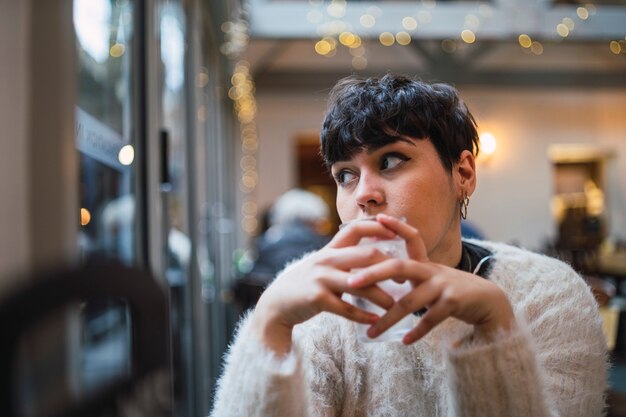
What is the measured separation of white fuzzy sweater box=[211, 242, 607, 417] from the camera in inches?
27.0

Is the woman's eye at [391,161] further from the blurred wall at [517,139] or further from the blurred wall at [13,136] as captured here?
the blurred wall at [517,139]

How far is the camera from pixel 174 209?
2.26 meters

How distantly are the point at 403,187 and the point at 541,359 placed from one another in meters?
0.33

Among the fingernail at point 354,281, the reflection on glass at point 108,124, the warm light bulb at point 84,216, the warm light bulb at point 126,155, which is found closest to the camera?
the fingernail at point 354,281

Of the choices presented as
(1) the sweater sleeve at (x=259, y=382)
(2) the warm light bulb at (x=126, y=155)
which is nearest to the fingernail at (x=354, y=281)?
(1) the sweater sleeve at (x=259, y=382)

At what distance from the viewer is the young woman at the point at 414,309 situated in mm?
633

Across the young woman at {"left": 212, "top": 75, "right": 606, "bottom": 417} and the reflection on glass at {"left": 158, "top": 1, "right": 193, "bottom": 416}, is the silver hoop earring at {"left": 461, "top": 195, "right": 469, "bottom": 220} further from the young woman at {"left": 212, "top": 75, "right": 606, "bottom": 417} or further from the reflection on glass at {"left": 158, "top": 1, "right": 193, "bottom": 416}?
the reflection on glass at {"left": 158, "top": 1, "right": 193, "bottom": 416}

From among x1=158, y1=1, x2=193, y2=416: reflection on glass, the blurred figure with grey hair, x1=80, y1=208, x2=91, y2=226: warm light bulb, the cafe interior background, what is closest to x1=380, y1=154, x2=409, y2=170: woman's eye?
the cafe interior background

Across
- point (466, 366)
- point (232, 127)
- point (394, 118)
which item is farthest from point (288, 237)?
point (232, 127)

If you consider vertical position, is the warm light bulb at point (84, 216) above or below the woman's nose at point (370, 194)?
below

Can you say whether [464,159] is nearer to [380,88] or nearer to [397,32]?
[380,88]

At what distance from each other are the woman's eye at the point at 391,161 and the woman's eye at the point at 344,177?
→ 5 cm

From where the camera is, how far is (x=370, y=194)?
79cm

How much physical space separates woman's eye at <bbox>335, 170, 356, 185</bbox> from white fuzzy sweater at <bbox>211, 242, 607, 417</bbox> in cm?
22
